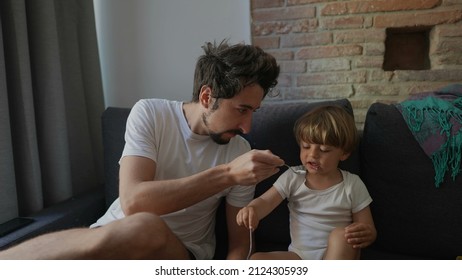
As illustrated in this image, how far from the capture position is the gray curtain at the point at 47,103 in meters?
1.11

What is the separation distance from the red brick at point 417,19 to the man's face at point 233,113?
29.5 inches

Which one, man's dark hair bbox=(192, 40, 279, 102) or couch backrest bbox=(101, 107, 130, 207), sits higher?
man's dark hair bbox=(192, 40, 279, 102)

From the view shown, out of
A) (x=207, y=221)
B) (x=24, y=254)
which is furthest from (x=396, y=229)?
(x=24, y=254)

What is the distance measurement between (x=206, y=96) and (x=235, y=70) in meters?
0.12

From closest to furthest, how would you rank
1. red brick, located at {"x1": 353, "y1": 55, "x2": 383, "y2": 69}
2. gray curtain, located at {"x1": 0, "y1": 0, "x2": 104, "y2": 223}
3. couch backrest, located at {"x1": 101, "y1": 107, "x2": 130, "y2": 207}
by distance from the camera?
gray curtain, located at {"x1": 0, "y1": 0, "x2": 104, "y2": 223} → couch backrest, located at {"x1": 101, "y1": 107, "x2": 130, "y2": 207} → red brick, located at {"x1": 353, "y1": 55, "x2": 383, "y2": 69}

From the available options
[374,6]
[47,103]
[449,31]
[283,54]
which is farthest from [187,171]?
[449,31]

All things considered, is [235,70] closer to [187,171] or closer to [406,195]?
[187,171]

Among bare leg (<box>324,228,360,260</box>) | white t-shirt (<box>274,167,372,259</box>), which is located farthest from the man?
bare leg (<box>324,228,360,260</box>)

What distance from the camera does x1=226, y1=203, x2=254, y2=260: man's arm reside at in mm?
1021

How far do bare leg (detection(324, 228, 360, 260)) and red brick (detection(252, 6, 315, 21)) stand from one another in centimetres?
94

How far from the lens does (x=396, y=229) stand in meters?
1.08

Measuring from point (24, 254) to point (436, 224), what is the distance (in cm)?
118

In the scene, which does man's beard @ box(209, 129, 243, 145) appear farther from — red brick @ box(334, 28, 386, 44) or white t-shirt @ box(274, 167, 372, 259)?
red brick @ box(334, 28, 386, 44)

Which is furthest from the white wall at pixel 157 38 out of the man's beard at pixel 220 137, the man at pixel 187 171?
the man's beard at pixel 220 137
